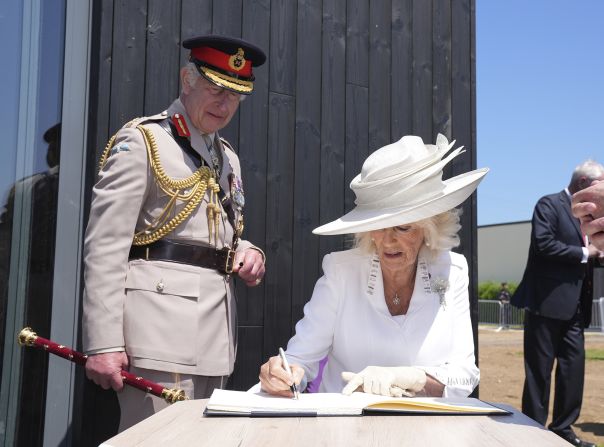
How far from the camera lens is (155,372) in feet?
8.07

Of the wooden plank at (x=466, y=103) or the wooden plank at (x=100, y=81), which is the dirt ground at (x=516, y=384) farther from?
the wooden plank at (x=100, y=81)

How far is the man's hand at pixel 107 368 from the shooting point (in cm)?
230

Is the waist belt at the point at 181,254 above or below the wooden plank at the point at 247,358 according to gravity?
above

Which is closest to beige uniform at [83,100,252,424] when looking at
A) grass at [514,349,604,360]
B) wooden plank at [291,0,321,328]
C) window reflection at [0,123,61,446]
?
window reflection at [0,123,61,446]

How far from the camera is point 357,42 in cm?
403

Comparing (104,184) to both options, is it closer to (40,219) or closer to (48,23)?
(40,219)

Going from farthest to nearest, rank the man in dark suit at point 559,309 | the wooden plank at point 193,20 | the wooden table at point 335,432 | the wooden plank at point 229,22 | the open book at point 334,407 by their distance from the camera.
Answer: the man in dark suit at point 559,309 → the wooden plank at point 229,22 → the wooden plank at point 193,20 → the open book at point 334,407 → the wooden table at point 335,432

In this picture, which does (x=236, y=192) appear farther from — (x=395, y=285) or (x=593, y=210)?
→ (x=593, y=210)

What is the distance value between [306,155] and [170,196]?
1.39 metres

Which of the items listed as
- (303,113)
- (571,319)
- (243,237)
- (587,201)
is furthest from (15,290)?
(571,319)

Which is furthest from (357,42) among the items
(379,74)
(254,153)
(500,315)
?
(500,315)

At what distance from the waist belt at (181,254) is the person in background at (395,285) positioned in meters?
0.40

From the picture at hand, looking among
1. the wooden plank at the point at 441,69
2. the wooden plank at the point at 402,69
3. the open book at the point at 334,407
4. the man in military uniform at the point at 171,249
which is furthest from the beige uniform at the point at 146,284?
the wooden plank at the point at 441,69

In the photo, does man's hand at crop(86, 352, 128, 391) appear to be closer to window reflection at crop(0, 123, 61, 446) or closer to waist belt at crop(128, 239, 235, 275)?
waist belt at crop(128, 239, 235, 275)
